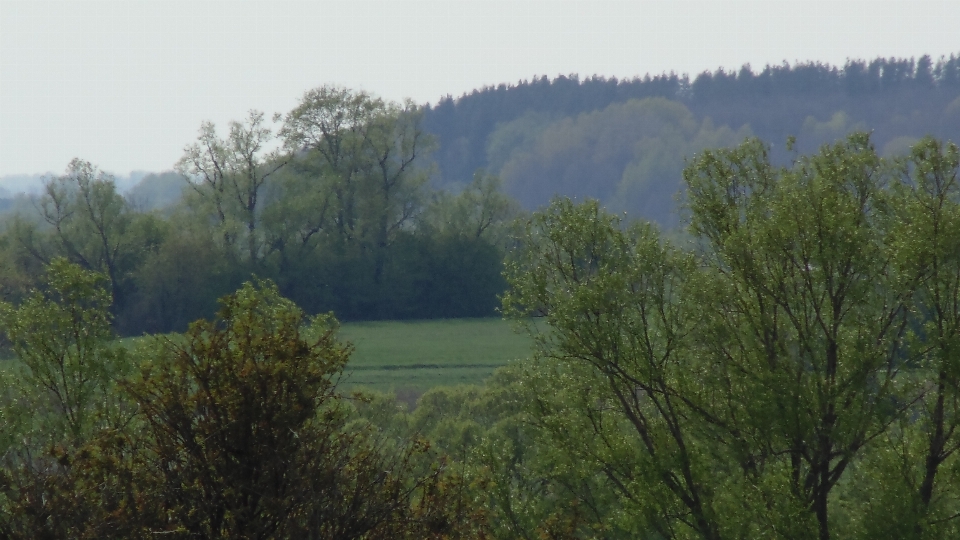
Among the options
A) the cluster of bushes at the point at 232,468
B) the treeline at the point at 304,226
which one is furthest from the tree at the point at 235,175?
the cluster of bushes at the point at 232,468

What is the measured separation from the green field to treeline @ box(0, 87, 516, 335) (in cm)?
377

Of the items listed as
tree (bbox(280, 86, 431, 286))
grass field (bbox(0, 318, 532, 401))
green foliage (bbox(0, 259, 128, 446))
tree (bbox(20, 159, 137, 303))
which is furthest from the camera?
tree (bbox(280, 86, 431, 286))

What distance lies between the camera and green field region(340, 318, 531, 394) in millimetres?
57281

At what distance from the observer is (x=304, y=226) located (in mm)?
77000

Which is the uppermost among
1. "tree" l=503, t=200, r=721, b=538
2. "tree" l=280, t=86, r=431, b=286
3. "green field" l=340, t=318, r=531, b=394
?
"tree" l=280, t=86, r=431, b=286

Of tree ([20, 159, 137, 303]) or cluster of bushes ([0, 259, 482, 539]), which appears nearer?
cluster of bushes ([0, 259, 482, 539])

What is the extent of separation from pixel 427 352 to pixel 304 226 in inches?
690

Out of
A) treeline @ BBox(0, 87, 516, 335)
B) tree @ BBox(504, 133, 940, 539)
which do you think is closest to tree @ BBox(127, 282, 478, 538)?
tree @ BBox(504, 133, 940, 539)

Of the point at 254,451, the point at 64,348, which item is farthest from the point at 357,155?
the point at 254,451

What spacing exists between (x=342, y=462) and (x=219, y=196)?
67.2 metres

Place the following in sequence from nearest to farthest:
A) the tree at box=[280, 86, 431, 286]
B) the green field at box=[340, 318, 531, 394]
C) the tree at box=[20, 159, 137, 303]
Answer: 1. the green field at box=[340, 318, 531, 394]
2. the tree at box=[20, 159, 137, 303]
3. the tree at box=[280, 86, 431, 286]

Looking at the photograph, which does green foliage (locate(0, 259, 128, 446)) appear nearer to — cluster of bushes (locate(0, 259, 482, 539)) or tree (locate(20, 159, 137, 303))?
cluster of bushes (locate(0, 259, 482, 539))

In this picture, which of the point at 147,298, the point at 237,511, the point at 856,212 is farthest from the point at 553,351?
the point at 147,298

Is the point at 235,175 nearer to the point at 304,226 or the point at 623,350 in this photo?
the point at 304,226
